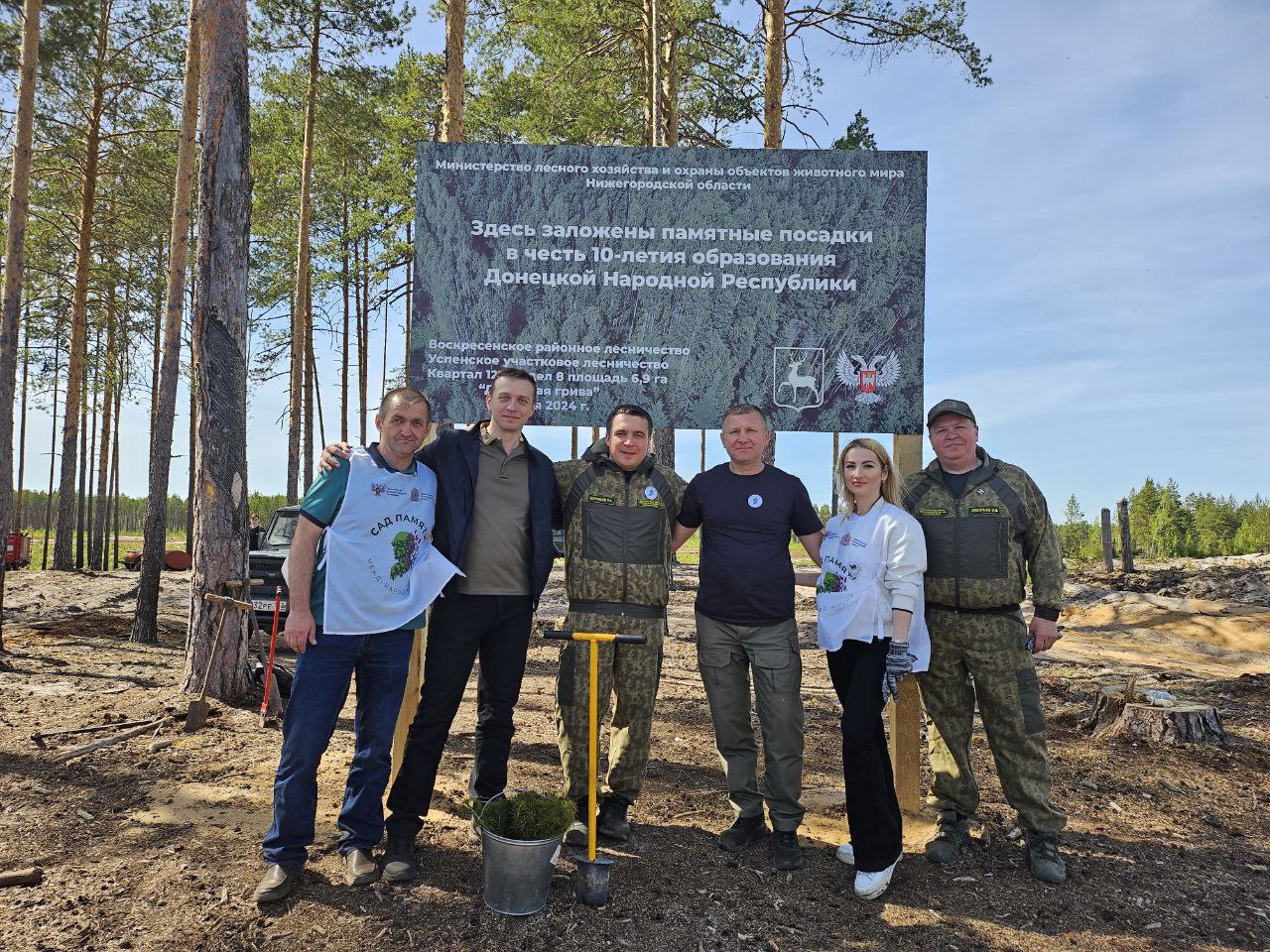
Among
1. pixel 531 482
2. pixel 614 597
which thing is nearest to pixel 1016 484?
pixel 614 597

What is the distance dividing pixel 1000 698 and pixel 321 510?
3.27 m

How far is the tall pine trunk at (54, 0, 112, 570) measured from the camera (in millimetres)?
15305

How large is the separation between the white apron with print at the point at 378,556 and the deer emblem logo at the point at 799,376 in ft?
8.56

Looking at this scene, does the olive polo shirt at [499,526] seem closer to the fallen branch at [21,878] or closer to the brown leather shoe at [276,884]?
the brown leather shoe at [276,884]

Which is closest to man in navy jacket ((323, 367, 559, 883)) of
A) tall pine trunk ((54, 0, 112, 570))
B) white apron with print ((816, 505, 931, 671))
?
white apron with print ((816, 505, 931, 671))

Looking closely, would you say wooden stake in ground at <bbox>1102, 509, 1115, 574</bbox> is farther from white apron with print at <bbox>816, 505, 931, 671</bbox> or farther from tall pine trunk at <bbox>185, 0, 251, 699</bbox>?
tall pine trunk at <bbox>185, 0, 251, 699</bbox>

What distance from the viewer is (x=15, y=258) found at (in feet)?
28.9

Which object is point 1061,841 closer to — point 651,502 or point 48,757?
point 651,502

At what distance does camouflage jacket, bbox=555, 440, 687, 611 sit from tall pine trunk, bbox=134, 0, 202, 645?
7.01 m

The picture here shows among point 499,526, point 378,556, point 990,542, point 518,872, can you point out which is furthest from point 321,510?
point 990,542

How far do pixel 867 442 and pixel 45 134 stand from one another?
1822 centimetres

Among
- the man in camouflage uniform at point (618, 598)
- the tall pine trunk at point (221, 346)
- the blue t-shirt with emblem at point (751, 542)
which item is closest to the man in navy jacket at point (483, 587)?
the man in camouflage uniform at point (618, 598)

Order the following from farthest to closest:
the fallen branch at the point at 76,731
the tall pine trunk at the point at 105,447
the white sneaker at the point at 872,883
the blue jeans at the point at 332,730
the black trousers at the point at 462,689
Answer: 1. the tall pine trunk at the point at 105,447
2. the fallen branch at the point at 76,731
3. the black trousers at the point at 462,689
4. the white sneaker at the point at 872,883
5. the blue jeans at the point at 332,730

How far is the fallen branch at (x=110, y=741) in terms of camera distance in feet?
16.5
